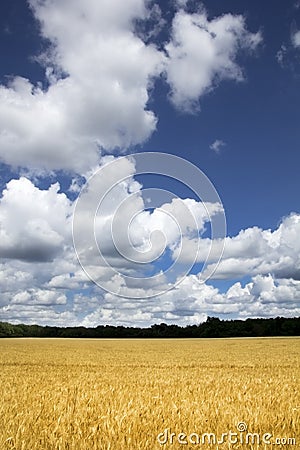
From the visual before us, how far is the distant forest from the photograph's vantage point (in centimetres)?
13275

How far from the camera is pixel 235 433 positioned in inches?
331

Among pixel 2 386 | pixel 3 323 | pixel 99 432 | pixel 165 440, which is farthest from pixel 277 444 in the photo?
pixel 3 323

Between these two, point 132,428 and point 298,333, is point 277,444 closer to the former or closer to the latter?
point 132,428

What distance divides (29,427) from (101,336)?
13460 cm
